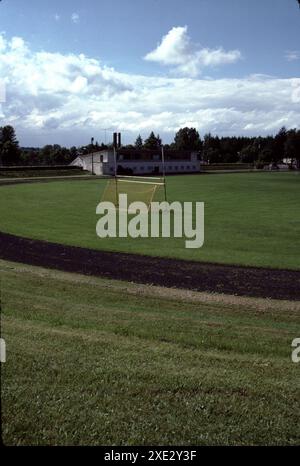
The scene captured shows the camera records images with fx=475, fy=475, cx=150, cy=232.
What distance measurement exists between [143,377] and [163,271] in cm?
996

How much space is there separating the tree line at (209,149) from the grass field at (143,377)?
4342 inches

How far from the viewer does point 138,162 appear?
111 metres

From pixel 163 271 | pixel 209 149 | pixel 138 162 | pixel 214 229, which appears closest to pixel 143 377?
pixel 163 271

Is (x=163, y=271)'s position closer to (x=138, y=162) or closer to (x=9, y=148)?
(x=138, y=162)

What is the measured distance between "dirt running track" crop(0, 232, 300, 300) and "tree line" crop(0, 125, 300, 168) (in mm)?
100330

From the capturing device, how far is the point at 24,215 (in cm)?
3025

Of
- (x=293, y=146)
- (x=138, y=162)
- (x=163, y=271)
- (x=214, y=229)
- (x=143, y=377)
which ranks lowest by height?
(x=163, y=271)

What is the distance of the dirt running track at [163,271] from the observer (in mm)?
13555

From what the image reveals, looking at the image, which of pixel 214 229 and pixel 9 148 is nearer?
pixel 214 229

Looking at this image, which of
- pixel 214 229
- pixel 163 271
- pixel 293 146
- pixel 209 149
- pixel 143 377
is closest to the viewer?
pixel 143 377

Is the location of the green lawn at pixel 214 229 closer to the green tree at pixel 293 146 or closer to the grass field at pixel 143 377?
the grass field at pixel 143 377

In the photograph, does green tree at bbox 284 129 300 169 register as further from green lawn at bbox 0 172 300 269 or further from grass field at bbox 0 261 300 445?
grass field at bbox 0 261 300 445

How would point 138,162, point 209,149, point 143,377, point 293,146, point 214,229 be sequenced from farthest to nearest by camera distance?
point 209,149
point 293,146
point 138,162
point 214,229
point 143,377

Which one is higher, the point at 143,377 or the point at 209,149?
the point at 209,149
